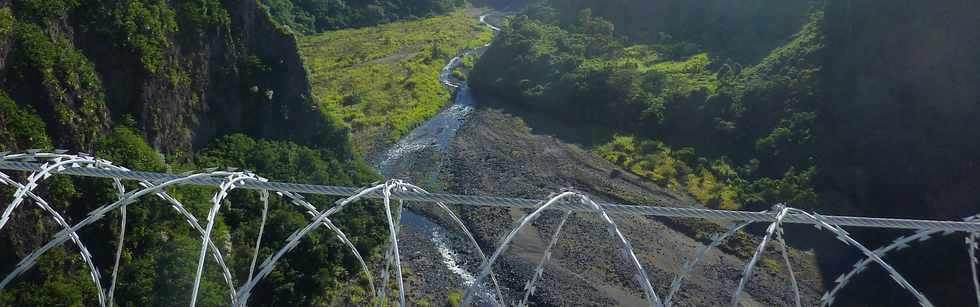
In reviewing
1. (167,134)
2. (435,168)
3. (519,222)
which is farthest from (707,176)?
(519,222)

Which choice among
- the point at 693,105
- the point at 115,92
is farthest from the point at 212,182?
the point at 693,105

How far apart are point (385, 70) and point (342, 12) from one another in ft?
61.8

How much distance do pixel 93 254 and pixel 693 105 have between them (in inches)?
1038

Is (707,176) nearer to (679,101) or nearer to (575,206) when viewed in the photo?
(679,101)

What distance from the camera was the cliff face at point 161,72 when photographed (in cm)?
1609

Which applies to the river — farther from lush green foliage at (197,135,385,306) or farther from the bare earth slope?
lush green foliage at (197,135,385,306)

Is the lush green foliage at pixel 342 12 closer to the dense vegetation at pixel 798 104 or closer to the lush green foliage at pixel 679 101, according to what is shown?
the lush green foliage at pixel 679 101

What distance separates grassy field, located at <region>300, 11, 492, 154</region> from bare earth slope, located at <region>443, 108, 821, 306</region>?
478 centimetres

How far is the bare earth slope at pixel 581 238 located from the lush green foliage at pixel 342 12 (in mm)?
28564

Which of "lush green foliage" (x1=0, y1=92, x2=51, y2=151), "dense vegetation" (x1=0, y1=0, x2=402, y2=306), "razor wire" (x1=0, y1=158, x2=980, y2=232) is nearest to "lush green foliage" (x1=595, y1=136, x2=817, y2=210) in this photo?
"dense vegetation" (x1=0, y1=0, x2=402, y2=306)

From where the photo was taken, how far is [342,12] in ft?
203

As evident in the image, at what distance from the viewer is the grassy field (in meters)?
36.1

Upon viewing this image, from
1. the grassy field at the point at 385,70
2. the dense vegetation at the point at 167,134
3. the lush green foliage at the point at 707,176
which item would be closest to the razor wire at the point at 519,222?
the dense vegetation at the point at 167,134

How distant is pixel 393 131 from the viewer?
114ft
